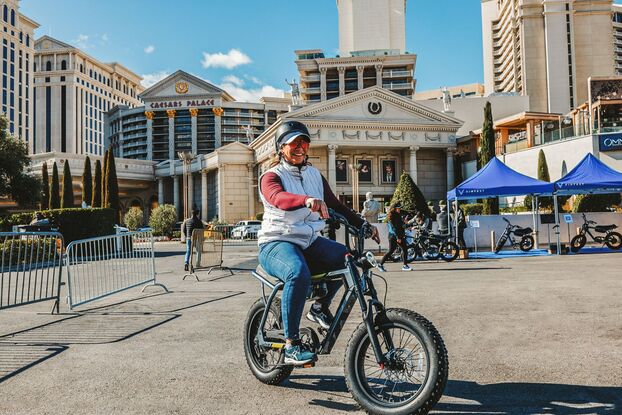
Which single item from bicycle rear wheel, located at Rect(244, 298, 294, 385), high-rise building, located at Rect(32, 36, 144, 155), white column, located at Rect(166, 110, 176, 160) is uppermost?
high-rise building, located at Rect(32, 36, 144, 155)

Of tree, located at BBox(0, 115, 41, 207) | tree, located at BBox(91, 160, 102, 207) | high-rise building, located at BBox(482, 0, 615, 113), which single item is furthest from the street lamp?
high-rise building, located at BBox(482, 0, 615, 113)

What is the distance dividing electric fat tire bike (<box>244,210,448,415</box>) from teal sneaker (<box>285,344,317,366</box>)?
48 millimetres

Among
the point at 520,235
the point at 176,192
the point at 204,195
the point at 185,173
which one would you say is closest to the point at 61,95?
the point at 176,192

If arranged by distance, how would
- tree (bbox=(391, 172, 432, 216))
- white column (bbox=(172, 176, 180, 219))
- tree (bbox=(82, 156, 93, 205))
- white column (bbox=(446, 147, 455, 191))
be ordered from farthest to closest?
white column (bbox=(172, 176, 180, 219)) → tree (bbox=(82, 156, 93, 205)) → white column (bbox=(446, 147, 455, 191)) → tree (bbox=(391, 172, 432, 216))

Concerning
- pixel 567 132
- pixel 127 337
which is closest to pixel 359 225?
pixel 127 337

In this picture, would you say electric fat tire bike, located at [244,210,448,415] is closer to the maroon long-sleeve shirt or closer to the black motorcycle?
the maroon long-sleeve shirt

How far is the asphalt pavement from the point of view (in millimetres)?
3189

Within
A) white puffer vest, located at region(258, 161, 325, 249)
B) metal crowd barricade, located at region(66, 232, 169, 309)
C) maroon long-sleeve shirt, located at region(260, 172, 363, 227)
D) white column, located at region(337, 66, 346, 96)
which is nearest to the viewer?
maroon long-sleeve shirt, located at region(260, 172, 363, 227)

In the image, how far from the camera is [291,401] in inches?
126

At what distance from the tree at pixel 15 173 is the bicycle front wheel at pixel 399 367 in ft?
121

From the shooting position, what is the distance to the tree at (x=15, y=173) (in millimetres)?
33219

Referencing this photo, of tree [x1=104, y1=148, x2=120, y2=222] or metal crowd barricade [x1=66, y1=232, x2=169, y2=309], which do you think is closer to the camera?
metal crowd barricade [x1=66, y1=232, x2=169, y2=309]

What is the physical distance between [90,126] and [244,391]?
15601 centimetres

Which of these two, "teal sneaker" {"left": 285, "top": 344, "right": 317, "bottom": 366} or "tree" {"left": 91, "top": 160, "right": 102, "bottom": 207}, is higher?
"tree" {"left": 91, "top": 160, "right": 102, "bottom": 207}
